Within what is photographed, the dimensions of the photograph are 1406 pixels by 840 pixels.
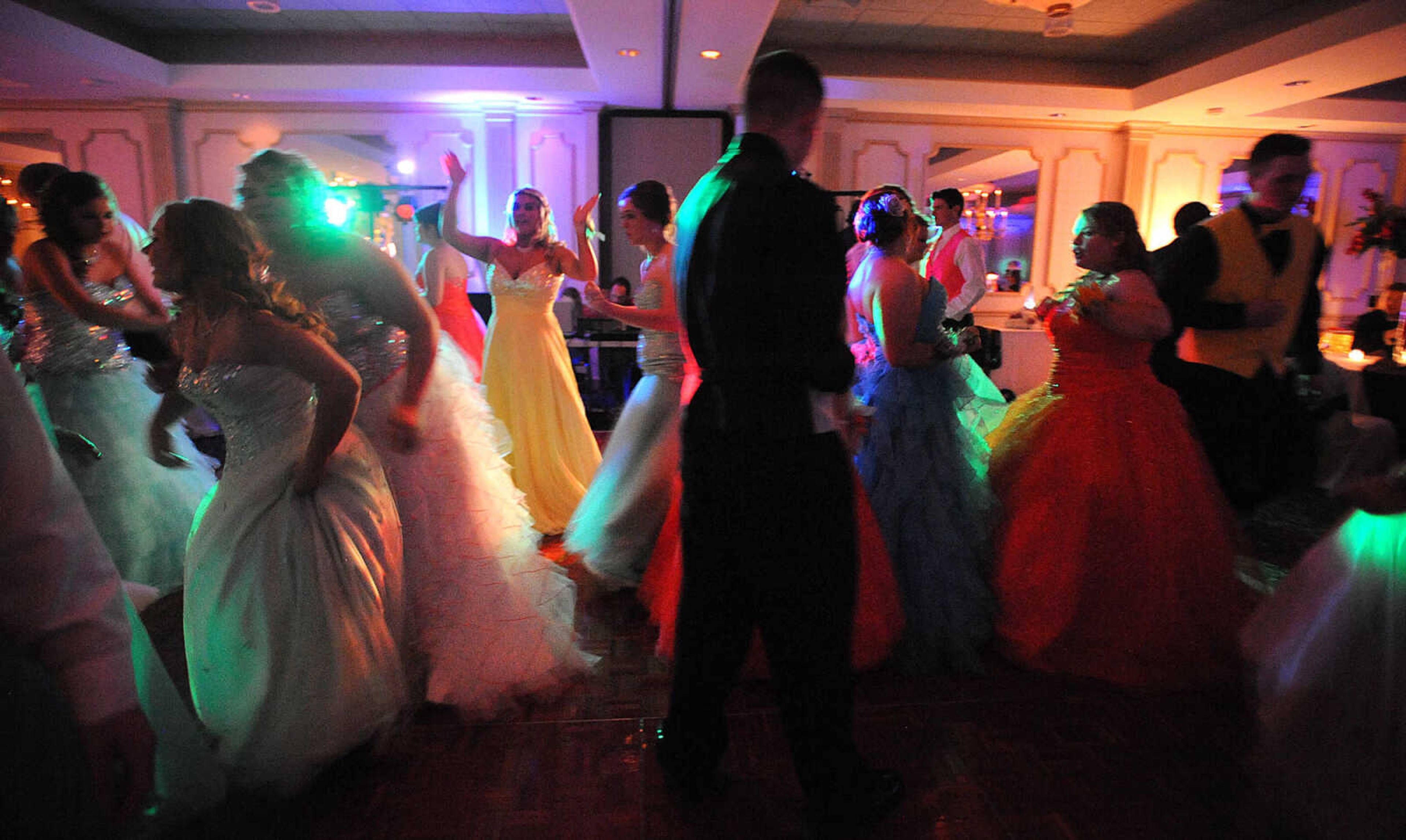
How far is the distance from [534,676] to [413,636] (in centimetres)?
36

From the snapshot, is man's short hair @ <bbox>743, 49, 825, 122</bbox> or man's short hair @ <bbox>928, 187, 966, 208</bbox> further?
man's short hair @ <bbox>928, 187, 966, 208</bbox>

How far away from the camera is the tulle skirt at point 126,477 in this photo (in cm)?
268

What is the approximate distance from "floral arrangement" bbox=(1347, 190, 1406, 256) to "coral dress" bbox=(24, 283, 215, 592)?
18.4 feet

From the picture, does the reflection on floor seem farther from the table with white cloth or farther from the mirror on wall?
the mirror on wall

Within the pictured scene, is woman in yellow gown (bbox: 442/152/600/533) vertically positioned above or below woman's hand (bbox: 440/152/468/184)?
below

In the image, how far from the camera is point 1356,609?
1.40m

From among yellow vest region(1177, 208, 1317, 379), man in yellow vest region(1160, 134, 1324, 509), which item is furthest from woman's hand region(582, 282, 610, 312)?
yellow vest region(1177, 208, 1317, 379)

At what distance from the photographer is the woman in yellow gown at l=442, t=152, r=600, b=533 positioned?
3.54 m

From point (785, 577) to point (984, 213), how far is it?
7.89 metres

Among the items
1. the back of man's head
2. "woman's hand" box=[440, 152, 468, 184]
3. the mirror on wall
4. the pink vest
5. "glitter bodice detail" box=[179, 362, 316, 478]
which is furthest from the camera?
the mirror on wall

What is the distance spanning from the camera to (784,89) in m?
1.42

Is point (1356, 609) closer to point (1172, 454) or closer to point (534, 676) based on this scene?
point (1172, 454)

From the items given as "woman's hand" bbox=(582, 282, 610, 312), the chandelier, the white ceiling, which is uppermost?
the white ceiling

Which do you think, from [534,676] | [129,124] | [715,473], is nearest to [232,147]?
[129,124]
